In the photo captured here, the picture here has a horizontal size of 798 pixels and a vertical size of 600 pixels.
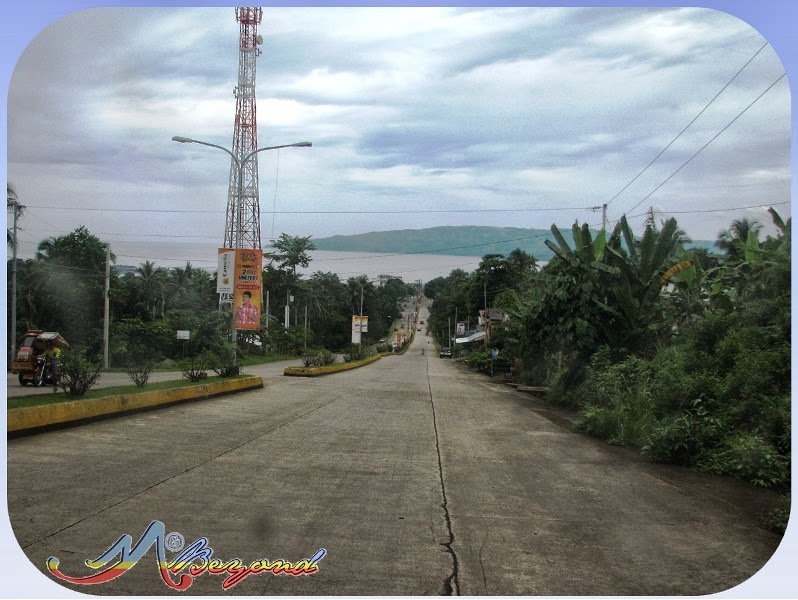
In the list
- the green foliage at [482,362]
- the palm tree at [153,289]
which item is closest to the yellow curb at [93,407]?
the palm tree at [153,289]

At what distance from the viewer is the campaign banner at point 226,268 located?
18.6 feet

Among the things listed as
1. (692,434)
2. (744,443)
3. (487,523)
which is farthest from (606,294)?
(487,523)

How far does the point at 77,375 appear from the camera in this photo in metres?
8.48

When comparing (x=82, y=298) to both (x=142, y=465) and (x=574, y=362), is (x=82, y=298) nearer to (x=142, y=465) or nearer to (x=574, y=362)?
(x=142, y=465)

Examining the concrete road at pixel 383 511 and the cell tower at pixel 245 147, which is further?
the cell tower at pixel 245 147

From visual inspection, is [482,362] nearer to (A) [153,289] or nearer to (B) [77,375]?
(A) [153,289]

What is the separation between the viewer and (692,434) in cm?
697

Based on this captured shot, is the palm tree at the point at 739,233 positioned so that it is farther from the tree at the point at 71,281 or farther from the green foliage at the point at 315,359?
Result: the green foliage at the point at 315,359

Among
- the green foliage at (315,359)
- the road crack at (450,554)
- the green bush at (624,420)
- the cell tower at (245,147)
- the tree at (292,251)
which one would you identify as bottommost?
the green foliage at (315,359)

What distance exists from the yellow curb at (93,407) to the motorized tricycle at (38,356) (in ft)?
1.61

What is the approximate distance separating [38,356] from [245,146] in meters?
3.83

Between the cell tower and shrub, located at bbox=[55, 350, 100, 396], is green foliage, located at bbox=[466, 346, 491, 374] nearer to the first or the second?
shrub, located at bbox=[55, 350, 100, 396]

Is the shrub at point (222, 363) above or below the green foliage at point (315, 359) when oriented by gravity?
above

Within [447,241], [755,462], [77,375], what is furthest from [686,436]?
[77,375]
